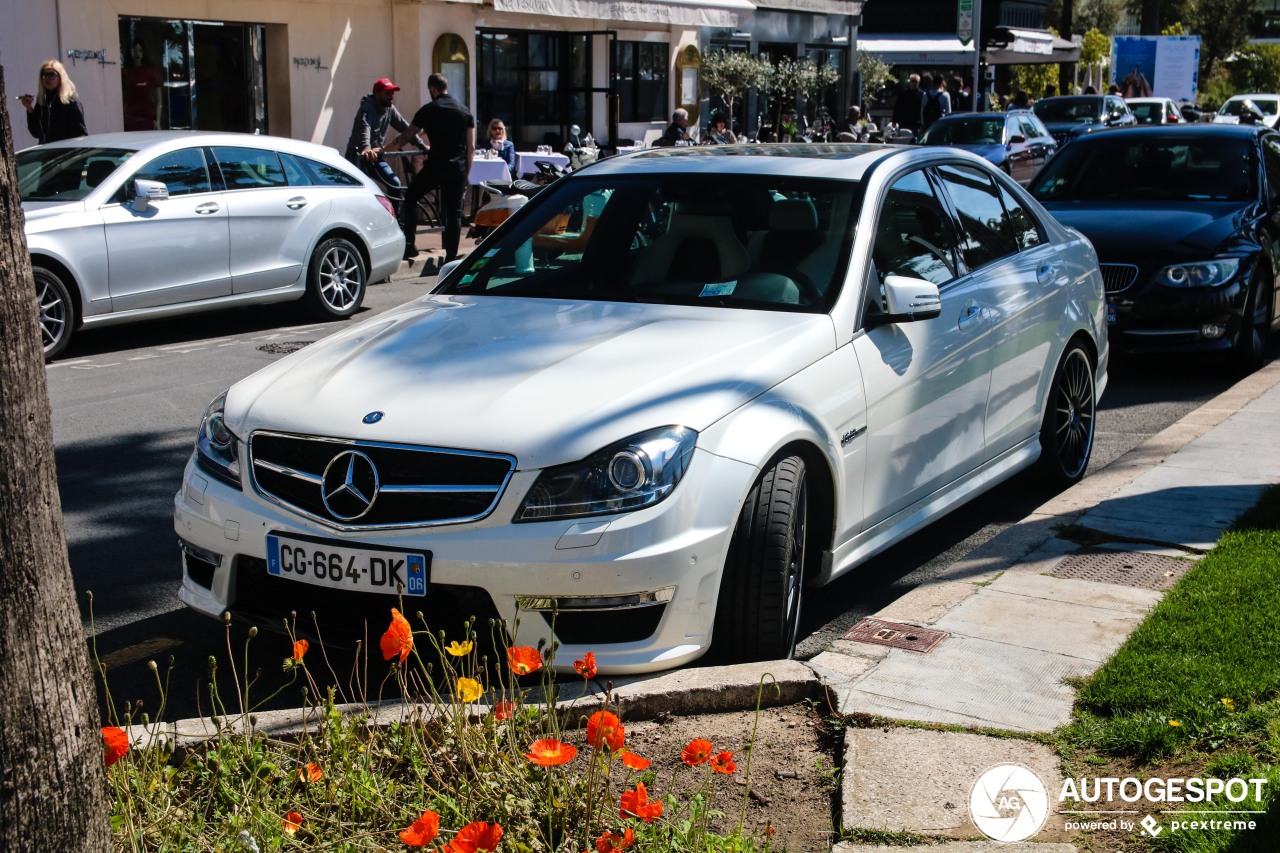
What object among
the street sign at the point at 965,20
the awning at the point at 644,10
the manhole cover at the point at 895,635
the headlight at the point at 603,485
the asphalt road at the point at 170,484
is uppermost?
the street sign at the point at 965,20

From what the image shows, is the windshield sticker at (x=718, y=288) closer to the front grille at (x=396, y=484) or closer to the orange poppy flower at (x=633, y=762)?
the front grille at (x=396, y=484)

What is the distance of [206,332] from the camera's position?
12016 millimetres

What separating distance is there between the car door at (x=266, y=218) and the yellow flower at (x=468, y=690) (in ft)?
29.7

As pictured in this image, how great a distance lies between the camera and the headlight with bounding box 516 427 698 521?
13.5 ft

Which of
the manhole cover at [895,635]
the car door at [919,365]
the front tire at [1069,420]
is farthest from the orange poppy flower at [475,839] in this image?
the front tire at [1069,420]

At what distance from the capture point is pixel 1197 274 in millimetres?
9891

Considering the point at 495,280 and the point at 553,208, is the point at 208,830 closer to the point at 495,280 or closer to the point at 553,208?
the point at 495,280

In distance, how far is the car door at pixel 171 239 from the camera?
10.9 m

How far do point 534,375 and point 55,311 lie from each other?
283 inches

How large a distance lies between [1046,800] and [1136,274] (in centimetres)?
702

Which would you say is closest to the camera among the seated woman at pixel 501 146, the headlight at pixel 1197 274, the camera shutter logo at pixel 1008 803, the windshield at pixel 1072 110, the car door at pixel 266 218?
the camera shutter logo at pixel 1008 803

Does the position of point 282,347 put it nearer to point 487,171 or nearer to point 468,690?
point 468,690

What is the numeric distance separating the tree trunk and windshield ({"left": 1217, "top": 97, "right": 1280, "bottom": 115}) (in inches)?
1714

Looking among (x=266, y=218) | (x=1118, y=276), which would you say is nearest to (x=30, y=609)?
(x=1118, y=276)
